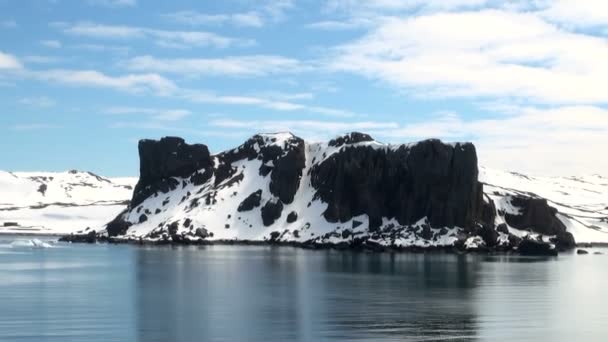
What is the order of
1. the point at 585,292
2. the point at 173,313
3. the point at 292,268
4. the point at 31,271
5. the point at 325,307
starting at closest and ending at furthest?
1. the point at 173,313
2. the point at 325,307
3. the point at 585,292
4. the point at 31,271
5. the point at 292,268

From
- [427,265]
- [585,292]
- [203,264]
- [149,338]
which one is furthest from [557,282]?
[149,338]

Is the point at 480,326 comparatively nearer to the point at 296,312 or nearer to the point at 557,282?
the point at 296,312

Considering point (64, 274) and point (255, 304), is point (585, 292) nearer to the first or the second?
point (255, 304)

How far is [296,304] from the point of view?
250 feet

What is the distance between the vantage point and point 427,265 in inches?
5704

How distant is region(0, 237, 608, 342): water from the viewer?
188 feet

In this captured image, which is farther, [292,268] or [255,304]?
[292,268]

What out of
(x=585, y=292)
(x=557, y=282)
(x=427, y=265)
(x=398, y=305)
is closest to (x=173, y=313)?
(x=398, y=305)

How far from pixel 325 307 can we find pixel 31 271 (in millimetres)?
61892

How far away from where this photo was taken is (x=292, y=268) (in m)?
130

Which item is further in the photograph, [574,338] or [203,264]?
[203,264]

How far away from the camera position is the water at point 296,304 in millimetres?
57344

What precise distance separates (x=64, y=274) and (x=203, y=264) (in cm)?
2904

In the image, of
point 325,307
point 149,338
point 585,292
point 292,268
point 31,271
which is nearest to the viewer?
point 149,338
